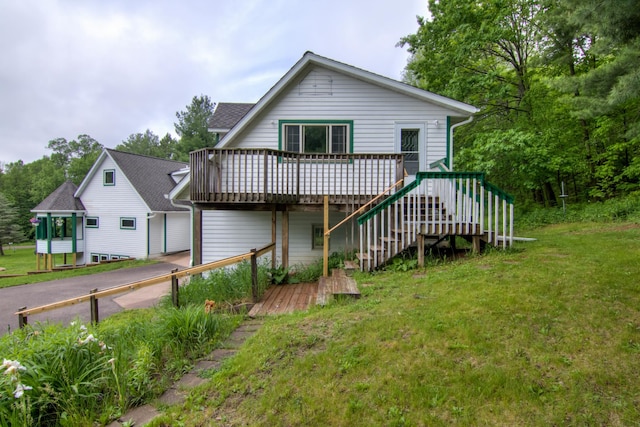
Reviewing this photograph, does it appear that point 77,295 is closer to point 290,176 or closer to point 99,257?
point 290,176

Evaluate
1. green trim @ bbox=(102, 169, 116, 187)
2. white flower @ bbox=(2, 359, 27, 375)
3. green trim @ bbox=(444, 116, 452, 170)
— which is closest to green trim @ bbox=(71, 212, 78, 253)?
green trim @ bbox=(102, 169, 116, 187)

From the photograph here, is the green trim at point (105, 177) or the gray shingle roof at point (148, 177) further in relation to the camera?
the green trim at point (105, 177)

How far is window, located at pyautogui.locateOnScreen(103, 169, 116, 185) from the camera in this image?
57.7 feet

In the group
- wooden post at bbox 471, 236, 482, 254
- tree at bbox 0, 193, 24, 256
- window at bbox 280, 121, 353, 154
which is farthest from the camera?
tree at bbox 0, 193, 24, 256

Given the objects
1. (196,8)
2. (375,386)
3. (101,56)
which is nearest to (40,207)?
(101,56)

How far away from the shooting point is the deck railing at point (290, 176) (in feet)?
24.1

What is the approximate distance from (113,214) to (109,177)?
2.33m

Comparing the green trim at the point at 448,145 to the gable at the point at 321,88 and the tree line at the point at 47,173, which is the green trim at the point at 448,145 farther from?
the tree line at the point at 47,173

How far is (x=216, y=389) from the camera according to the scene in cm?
278

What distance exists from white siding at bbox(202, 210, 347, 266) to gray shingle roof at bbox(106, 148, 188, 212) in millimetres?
10077

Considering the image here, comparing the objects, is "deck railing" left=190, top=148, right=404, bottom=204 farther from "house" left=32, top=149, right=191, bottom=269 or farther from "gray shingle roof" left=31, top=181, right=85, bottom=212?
"gray shingle roof" left=31, top=181, right=85, bottom=212

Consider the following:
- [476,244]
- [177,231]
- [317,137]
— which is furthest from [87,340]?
[177,231]

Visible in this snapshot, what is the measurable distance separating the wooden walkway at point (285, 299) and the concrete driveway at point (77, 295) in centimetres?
395

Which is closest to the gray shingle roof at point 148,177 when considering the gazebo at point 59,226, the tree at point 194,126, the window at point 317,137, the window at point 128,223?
the window at point 128,223
